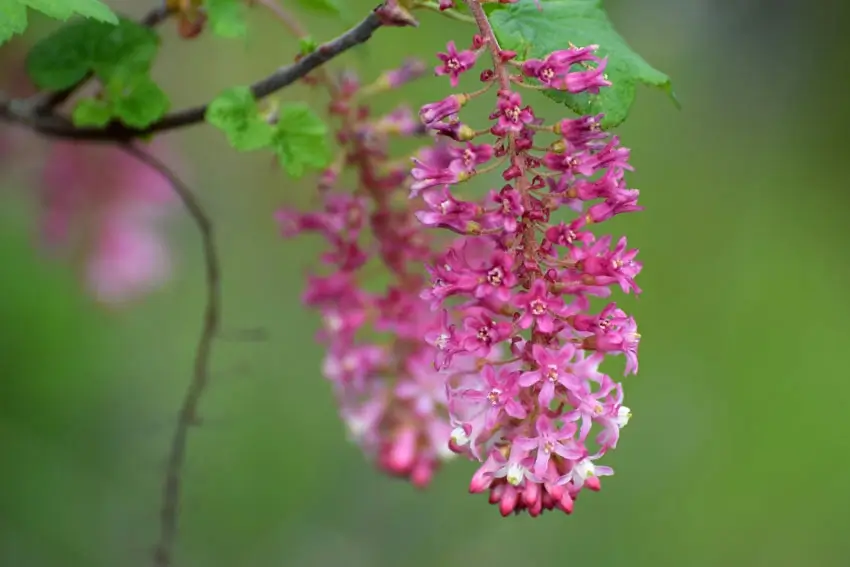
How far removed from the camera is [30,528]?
90.4 inches

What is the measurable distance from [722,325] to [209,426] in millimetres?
Answer: 1756

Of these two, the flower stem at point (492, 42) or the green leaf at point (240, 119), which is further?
the green leaf at point (240, 119)

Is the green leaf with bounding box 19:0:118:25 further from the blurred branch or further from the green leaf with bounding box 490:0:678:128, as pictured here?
the green leaf with bounding box 490:0:678:128

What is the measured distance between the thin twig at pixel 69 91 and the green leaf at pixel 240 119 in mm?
211

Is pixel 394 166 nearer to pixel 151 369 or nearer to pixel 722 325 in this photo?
pixel 151 369

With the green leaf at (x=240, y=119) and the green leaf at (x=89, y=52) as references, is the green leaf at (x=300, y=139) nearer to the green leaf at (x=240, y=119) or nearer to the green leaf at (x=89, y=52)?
the green leaf at (x=240, y=119)

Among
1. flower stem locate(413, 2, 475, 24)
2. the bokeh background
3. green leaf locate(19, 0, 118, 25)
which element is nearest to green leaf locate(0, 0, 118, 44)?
green leaf locate(19, 0, 118, 25)

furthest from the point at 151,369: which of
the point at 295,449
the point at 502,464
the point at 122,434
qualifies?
the point at 502,464

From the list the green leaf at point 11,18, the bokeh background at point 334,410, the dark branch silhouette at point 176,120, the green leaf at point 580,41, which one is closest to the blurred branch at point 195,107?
the dark branch silhouette at point 176,120

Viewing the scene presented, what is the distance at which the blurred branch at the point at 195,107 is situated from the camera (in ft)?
2.50

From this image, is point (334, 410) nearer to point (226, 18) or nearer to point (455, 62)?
point (226, 18)

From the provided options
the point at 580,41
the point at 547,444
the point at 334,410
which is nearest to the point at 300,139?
the point at 580,41

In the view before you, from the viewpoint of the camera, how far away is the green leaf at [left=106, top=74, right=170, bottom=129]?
936 millimetres

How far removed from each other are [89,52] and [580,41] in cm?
51
